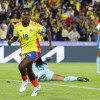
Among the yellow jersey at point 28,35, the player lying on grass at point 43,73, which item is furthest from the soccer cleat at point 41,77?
the yellow jersey at point 28,35

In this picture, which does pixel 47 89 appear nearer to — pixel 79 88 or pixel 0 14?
pixel 79 88

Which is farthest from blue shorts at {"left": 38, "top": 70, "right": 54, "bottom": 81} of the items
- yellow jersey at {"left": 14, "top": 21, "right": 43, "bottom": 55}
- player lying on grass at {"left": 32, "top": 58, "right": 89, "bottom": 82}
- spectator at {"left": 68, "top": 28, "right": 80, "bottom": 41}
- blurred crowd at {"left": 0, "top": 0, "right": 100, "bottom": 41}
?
spectator at {"left": 68, "top": 28, "right": 80, "bottom": 41}

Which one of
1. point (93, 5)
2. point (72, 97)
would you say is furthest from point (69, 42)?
point (72, 97)

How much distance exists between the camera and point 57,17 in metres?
23.3

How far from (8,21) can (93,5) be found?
7167 millimetres

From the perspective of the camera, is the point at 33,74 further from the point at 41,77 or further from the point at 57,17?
the point at 57,17

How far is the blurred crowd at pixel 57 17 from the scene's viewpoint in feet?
72.1

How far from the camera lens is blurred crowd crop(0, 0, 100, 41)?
22.0 metres

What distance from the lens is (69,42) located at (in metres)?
21.9

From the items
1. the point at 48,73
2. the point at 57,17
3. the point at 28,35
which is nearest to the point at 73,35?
the point at 57,17

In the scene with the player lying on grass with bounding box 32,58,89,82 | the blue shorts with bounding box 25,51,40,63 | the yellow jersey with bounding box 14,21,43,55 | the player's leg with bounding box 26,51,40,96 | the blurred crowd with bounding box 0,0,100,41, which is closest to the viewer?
the player's leg with bounding box 26,51,40,96

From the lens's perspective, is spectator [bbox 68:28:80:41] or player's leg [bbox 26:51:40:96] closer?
player's leg [bbox 26:51:40:96]

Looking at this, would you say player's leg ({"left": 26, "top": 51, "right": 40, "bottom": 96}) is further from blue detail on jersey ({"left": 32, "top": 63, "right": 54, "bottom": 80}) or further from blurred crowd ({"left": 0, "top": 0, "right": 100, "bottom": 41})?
blurred crowd ({"left": 0, "top": 0, "right": 100, "bottom": 41})

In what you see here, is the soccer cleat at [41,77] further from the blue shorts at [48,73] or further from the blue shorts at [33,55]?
the blue shorts at [33,55]
